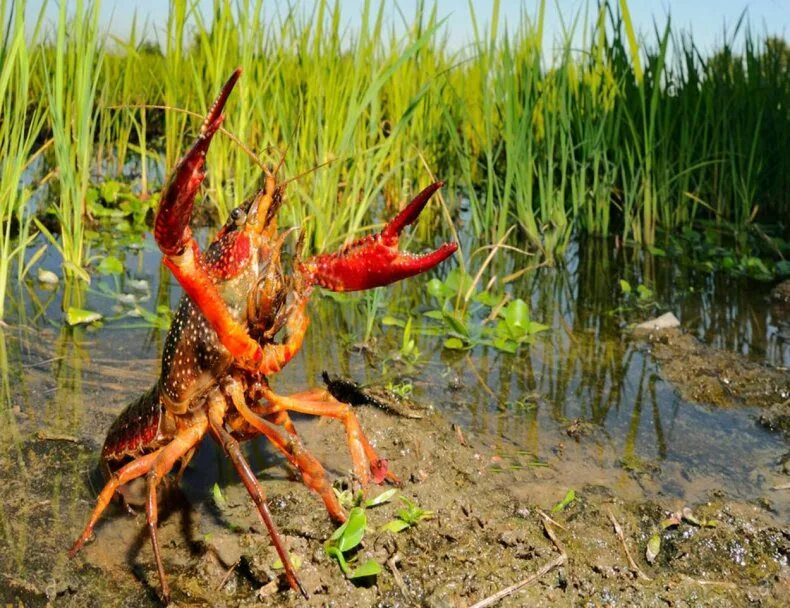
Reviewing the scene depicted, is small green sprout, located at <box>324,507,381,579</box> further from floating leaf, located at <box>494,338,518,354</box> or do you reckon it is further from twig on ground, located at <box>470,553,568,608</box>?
floating leaf, located at <box>494,338,518,354</box>

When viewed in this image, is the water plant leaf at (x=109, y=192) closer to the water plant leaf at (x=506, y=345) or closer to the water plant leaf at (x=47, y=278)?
the water plant leaf at (x=47, y=278)

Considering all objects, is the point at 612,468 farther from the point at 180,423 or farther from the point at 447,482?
the point at 180,423

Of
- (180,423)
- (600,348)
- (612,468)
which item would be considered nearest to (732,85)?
(600,348)

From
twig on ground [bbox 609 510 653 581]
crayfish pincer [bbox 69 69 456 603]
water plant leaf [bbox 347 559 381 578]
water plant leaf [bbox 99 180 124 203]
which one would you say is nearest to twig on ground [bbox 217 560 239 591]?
crayfish pincer [bbox 69 69 456 603]

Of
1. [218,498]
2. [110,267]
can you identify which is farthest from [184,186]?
[110,267]

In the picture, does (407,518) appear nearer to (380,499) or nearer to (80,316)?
(380,499)

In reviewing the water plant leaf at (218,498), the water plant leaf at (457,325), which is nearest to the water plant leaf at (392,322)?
the water plant leaf at (457,325)
